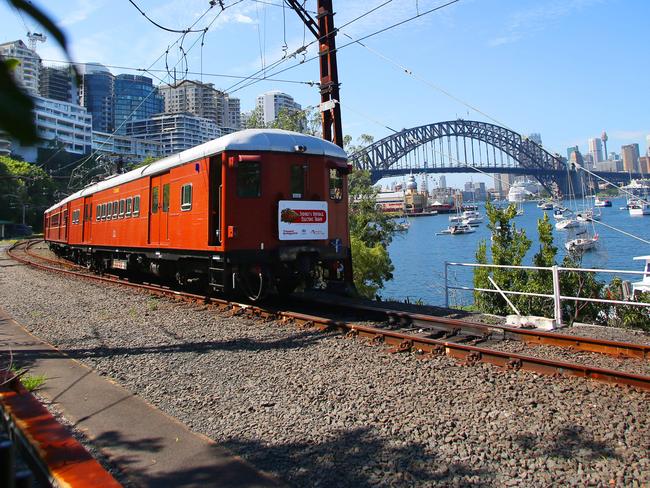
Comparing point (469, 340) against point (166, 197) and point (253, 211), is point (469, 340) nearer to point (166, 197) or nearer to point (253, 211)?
point (253, 211)

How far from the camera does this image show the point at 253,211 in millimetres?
9750

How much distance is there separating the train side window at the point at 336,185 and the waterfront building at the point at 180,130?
2006cm

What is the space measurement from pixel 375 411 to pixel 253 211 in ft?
18.8

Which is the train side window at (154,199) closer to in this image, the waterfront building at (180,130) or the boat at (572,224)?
the waterfront building at (180,130)

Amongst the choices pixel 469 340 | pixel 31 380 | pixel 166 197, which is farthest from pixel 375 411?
pixel 166 197

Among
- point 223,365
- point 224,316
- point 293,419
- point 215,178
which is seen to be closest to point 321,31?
point 215,178

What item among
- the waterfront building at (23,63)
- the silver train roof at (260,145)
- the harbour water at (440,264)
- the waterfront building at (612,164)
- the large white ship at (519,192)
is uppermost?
the waterfront building at (612,164)

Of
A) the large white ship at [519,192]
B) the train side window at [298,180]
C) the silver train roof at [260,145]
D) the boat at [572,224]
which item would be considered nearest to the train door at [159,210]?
the silver train roof at [260,145]

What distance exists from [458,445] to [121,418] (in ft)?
10.2

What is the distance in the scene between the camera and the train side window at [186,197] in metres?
10.6

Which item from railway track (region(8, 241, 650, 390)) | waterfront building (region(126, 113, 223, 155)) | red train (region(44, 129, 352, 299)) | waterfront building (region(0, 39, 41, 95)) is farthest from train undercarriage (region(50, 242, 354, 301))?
waterfront building (region(126, 113, 223, 155))

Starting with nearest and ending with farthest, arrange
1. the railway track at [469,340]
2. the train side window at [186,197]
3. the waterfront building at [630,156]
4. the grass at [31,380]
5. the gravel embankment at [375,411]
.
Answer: the gravel embankment at [375,411], the railway track at [469,340], the grass at [31,380], the train side window at [186,197], the waterfront building at [630,156]

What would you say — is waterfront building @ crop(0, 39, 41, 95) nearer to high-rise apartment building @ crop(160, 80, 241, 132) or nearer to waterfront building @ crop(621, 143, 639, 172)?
high-rise apartment building @ crop(160, 80, 241, 132)

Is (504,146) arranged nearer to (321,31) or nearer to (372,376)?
(321,31)
